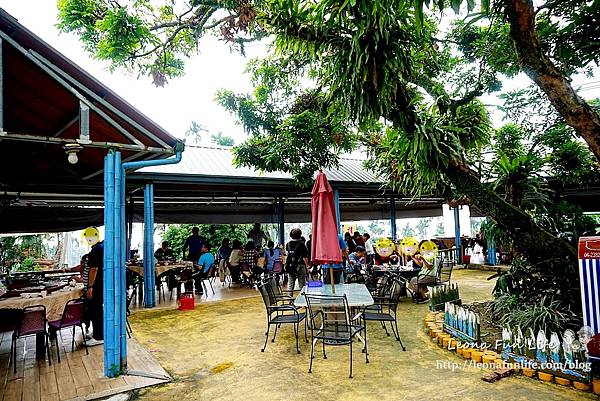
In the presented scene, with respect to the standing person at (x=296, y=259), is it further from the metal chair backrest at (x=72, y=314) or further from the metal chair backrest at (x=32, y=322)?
the metal chair backrest at (x=32, y=322)

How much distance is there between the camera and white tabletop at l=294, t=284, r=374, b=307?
4082mm

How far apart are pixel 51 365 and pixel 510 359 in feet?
16.4

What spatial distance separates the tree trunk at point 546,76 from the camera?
363cm

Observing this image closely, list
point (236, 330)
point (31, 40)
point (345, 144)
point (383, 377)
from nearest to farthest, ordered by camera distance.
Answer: point (31, 40)
point (383, 377)
point (236, 330)
point (345, 144)

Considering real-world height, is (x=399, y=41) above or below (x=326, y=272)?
above

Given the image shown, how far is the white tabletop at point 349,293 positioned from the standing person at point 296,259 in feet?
9.32

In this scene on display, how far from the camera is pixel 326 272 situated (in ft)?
20.0

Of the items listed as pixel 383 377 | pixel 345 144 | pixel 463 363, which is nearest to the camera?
pixel 383 377

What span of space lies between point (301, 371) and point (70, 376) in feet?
7.91

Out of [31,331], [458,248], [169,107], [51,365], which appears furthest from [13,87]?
[169,107]

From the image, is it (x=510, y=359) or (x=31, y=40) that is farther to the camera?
(x=510, y=359)

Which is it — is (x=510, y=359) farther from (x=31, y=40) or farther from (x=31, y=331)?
(x=31, y=40)

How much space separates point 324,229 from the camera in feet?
15.8

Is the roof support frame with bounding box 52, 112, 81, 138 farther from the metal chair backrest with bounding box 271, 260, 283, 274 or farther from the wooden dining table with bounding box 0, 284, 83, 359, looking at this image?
the metal chair backrest with bounding box 271, 260, 283, 274
